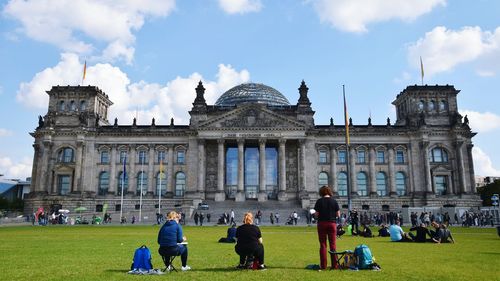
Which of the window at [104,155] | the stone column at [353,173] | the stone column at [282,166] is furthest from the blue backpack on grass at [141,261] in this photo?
the window at [104,155]

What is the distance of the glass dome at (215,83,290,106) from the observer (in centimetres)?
9438

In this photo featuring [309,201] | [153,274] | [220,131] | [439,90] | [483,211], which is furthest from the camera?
[439,90]

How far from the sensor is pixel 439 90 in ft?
280

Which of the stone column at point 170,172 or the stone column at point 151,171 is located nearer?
the stone column at point 151,171

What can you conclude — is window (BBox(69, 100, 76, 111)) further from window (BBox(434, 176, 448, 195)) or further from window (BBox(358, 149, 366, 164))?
window (BBox(434, 176, 448, 195))

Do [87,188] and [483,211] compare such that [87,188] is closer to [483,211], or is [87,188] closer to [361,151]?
[361,151]

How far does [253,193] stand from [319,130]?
55.1ft

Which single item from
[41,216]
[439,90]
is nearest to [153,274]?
[41,216]

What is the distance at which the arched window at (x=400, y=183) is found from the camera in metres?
80.9

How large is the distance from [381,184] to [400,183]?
346 centimetres

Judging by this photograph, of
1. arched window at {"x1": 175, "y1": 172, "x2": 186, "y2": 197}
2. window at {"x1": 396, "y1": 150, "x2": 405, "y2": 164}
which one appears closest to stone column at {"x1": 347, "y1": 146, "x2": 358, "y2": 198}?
window at {"x1": 396, "y1": 150, "x2": 405, "y2": 164}

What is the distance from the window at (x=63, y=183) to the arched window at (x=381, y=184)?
186 ft

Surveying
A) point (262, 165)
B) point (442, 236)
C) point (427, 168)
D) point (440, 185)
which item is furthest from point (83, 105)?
point (442, 236)

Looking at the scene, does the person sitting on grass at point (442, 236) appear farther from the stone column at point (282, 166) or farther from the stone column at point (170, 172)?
the stone column at point (170, 172)
